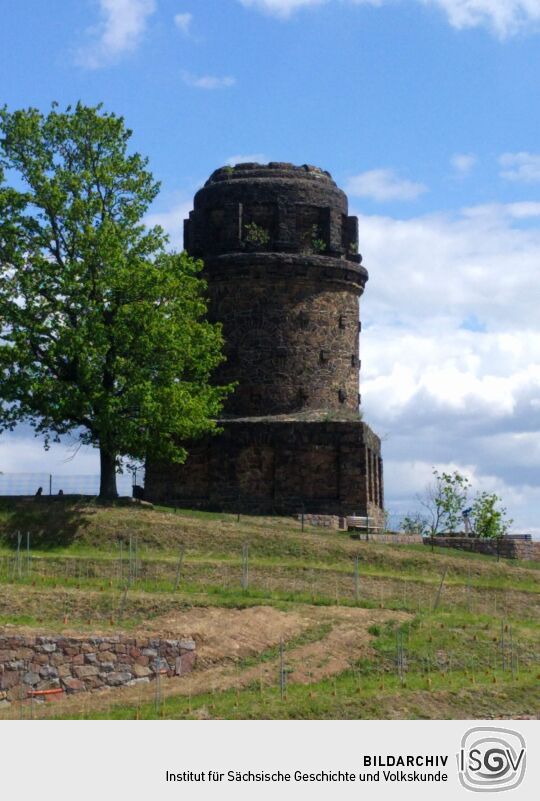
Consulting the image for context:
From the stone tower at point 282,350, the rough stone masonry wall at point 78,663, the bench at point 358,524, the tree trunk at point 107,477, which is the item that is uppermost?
the stone tower at point 282,350

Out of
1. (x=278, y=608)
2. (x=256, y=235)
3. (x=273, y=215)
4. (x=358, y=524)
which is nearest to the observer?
(x=278, y=608)

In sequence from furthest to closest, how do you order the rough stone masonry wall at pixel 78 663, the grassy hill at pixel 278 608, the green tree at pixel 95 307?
1. the green tree at pixel 95 307
2. the rough stone masonry wall at pixel 78 663
3. the grassy hill at pixel 278 608

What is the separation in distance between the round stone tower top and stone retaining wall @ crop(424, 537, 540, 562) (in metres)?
13.3

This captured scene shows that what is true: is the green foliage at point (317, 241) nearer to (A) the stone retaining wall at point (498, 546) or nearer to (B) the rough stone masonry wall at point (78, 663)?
(A) the stone retaining wall at point (498, 546)

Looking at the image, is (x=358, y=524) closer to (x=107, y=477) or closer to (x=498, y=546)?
(x=498, y=546)

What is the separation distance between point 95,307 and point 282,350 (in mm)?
11576

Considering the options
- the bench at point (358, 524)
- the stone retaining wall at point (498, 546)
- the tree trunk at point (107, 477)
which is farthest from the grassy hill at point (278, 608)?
the bench at point (358, 524)

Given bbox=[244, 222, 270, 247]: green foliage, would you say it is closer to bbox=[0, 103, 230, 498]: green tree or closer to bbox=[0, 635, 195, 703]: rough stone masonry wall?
bbox=[0, 103, 230, 498]: green tree

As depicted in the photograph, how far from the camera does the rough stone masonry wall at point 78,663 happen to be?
27.3m

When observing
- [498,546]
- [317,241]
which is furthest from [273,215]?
[498,546]

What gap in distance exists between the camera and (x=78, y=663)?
91.1 feet

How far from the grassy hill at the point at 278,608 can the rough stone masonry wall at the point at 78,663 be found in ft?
1.75

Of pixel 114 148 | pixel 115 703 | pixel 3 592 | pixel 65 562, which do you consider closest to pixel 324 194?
pixel 114 148

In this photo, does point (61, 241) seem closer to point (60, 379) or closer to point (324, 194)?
point (60, 379)
